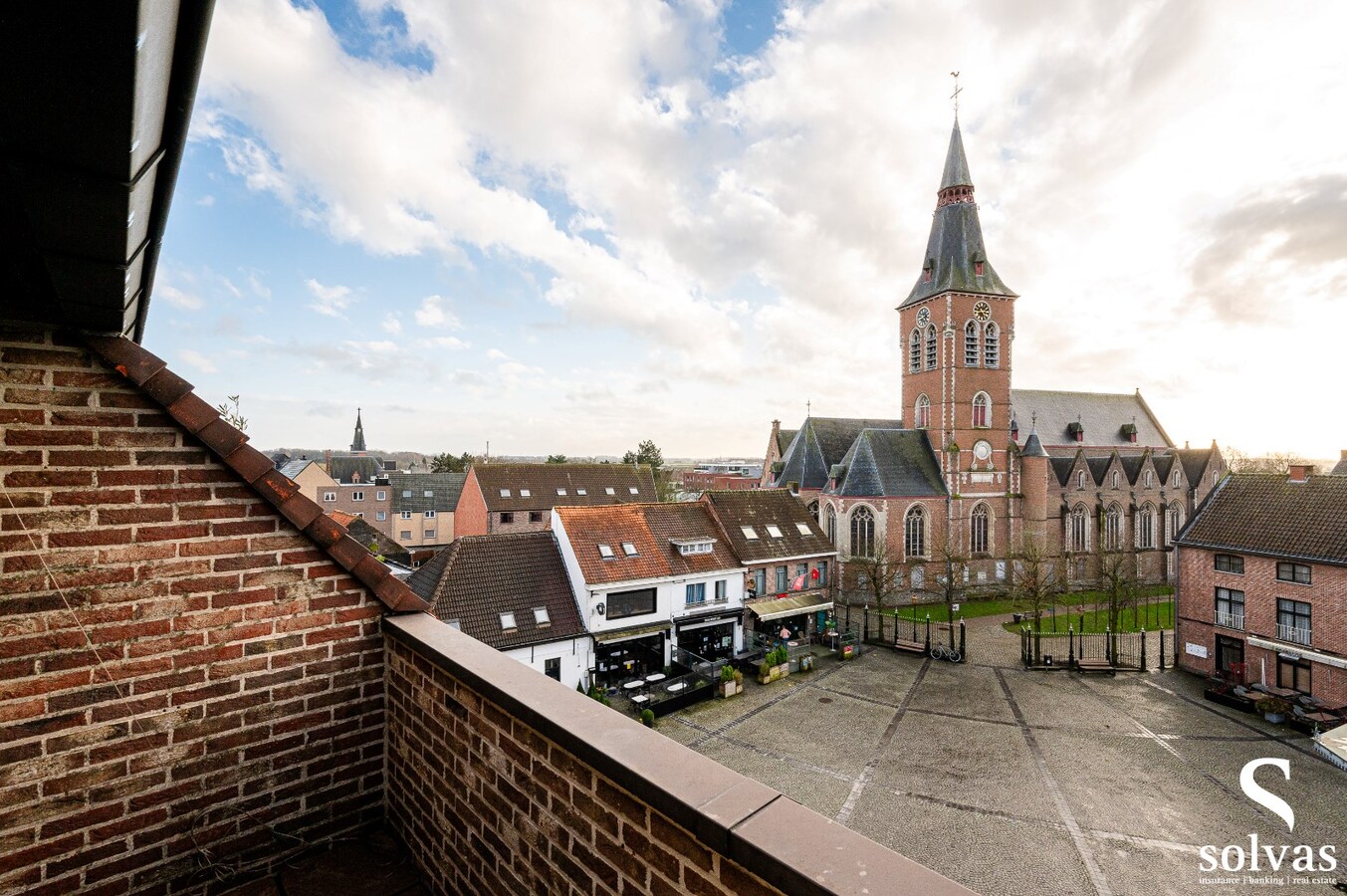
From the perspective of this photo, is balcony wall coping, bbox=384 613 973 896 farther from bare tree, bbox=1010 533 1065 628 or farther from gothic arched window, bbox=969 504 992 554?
gothic arched window, bbox=969 504 992 554

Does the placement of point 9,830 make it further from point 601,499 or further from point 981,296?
point 981,296

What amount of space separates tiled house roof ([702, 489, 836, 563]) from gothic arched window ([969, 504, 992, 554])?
40.2 feet

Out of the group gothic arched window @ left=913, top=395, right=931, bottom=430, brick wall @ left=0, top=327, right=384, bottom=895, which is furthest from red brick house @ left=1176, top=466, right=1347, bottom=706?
brick wall @ left=0, top=327, right=384, bottom=895

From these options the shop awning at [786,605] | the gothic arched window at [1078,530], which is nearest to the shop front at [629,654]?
the shop awning at [786,605]

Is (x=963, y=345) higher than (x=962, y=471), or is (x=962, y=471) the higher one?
(x=963, y=345)

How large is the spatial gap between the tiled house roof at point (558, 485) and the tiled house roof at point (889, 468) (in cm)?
1278

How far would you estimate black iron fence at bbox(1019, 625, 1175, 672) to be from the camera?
67.7 ft

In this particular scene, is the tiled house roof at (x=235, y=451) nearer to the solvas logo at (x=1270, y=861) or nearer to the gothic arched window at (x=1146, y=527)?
the solvas logo at (x=1270, y=861)

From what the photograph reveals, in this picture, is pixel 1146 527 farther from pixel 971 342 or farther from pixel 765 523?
pixel 765 523

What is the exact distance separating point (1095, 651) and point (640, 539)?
1884cm

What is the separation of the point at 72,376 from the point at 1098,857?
14397 mm

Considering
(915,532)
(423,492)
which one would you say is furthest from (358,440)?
(915,532)

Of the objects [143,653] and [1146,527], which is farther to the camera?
[1146,527]

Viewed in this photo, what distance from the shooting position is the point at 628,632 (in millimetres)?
18578
